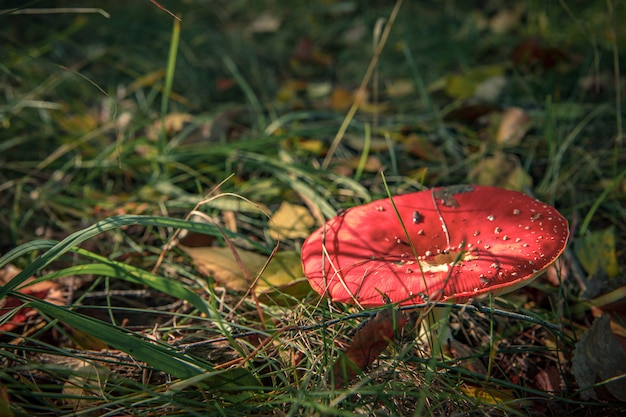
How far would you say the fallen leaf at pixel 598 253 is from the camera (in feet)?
4.59

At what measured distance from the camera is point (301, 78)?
3100 millimetres

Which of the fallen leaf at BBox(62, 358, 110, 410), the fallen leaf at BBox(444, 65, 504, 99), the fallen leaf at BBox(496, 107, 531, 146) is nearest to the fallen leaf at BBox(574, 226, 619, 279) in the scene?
the fallen leaf at BBox(496, 107, 531, 146)

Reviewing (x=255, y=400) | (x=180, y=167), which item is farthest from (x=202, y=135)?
(x=255, y=400)

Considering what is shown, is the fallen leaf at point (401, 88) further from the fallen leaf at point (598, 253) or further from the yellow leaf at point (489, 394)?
the yellow leaf at point (489, 394)

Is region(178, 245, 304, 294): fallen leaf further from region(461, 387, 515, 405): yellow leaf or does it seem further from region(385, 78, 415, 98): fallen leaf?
region(385, 78, 415, 98): fallen leaf

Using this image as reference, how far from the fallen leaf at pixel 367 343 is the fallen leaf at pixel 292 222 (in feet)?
2.11

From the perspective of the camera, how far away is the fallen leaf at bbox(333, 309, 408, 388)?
96cm

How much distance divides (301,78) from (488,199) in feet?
6.84

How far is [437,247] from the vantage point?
3.92 ft

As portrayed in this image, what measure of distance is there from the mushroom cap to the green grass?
8 centimetres

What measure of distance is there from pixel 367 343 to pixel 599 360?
0.52m

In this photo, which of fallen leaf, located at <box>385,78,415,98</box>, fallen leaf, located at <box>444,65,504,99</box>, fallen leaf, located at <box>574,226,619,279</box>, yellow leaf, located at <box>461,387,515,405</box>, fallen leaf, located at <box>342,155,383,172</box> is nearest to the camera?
yellow leaf, located at <box>461,387,515,405</box>

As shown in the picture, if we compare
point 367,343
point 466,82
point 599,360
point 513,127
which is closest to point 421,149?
point 513,127

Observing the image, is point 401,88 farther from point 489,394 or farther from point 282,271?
point 489,394
